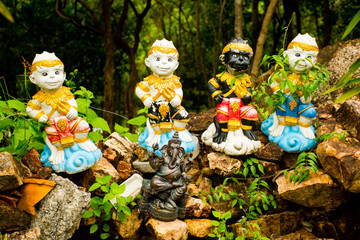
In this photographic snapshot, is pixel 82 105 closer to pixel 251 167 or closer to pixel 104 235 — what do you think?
pixel 104 235

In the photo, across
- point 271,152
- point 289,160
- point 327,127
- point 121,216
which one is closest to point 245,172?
point 271,152

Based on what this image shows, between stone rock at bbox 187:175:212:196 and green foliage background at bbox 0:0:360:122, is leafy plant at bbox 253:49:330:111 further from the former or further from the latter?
green foliage background at bbox 0:0:360:122

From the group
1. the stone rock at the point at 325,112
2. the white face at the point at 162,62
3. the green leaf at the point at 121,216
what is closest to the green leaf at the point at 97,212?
the green leaf at the point at 121,216

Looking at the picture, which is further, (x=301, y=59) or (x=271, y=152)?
(x=271, y=152)

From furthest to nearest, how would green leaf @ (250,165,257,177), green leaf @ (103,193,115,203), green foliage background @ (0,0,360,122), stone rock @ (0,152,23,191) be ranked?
1. green foliage background @ (0,0,360,122)
2. green leaf @ (250,165,257,177)
3. green leaf @ (103,193,115,203)
4. stone rock @ (0,152,23,191)

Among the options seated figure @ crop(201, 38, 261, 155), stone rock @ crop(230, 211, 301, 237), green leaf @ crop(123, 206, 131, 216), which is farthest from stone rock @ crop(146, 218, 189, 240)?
seated figure @ crop(201, 38, 261, 155)

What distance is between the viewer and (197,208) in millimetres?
2879

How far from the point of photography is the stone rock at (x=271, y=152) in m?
3.29

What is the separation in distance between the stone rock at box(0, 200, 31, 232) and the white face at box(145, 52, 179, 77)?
4.93 ft

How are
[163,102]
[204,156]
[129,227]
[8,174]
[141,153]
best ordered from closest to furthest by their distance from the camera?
[8,174] → [129,227] → [163,102] → [141,153] → [204,156]

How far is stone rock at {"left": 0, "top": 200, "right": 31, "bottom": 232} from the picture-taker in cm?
244

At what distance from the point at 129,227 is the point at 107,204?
0.23m

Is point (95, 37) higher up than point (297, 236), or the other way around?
point (95, 37)

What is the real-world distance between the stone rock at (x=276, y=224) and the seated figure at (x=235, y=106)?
1.83 ft
